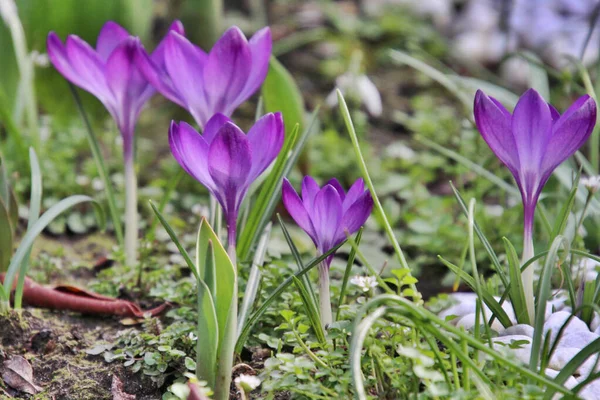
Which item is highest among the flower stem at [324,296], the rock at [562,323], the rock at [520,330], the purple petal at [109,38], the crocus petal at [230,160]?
the purple petal at [109,38]

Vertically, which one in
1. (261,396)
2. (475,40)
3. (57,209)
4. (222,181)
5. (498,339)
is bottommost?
(261,396)

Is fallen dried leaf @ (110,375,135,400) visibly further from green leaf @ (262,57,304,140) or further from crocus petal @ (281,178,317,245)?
green leaf @ (262,57,304,140)

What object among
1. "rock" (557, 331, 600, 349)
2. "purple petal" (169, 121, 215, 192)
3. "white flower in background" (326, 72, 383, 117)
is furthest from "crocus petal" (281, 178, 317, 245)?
"white flower in background" (326, 72, 383, 117)

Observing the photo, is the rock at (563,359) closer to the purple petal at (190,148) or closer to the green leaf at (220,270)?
the green leaf at (220,270)

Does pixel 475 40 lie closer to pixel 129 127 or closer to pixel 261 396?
pixel 129 127

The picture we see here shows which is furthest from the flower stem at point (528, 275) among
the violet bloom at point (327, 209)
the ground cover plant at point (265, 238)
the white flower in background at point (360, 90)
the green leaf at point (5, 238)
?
the white flower in background at point (360, 90)

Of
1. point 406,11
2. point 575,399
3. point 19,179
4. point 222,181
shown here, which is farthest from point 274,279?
point 406,11

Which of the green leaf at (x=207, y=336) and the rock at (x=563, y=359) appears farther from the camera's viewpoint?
the rock at (x=563, y=359)
